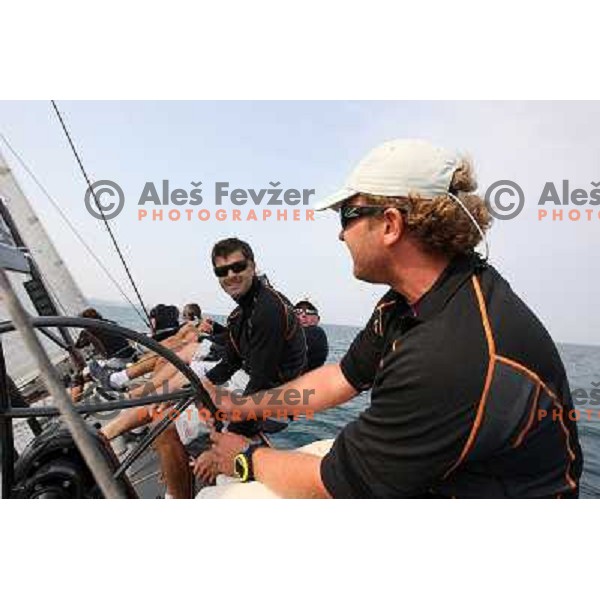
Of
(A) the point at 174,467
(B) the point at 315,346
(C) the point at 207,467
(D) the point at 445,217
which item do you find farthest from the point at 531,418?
(B) the point at 315,346

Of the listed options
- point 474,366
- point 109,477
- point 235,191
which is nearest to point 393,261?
point 474,366

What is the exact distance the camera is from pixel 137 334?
4.72ft

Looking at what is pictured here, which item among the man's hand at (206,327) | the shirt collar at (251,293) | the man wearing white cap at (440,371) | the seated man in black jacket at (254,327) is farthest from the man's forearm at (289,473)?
the man's hand at (206,327)

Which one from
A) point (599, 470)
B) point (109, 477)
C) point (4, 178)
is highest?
point (4, 178)

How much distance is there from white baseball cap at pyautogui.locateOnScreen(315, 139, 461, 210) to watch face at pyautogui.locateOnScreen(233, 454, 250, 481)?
0.89 metres

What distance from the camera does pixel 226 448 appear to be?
1779mm

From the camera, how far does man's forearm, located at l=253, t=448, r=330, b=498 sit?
1438mm

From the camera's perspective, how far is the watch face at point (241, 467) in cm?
166

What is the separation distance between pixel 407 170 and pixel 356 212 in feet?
0.58

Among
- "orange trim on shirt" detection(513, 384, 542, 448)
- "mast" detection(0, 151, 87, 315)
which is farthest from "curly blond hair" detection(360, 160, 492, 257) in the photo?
"mast" detection(0, 151, 87, 315)

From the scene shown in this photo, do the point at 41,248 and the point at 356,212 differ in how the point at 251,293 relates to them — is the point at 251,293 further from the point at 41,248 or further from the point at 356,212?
the point at 41,248

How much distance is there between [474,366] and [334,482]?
0.47m

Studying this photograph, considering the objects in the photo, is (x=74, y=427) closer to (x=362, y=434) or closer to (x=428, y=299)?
(x=362, y=434)

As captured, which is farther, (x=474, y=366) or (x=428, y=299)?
(x=428, y=299)
